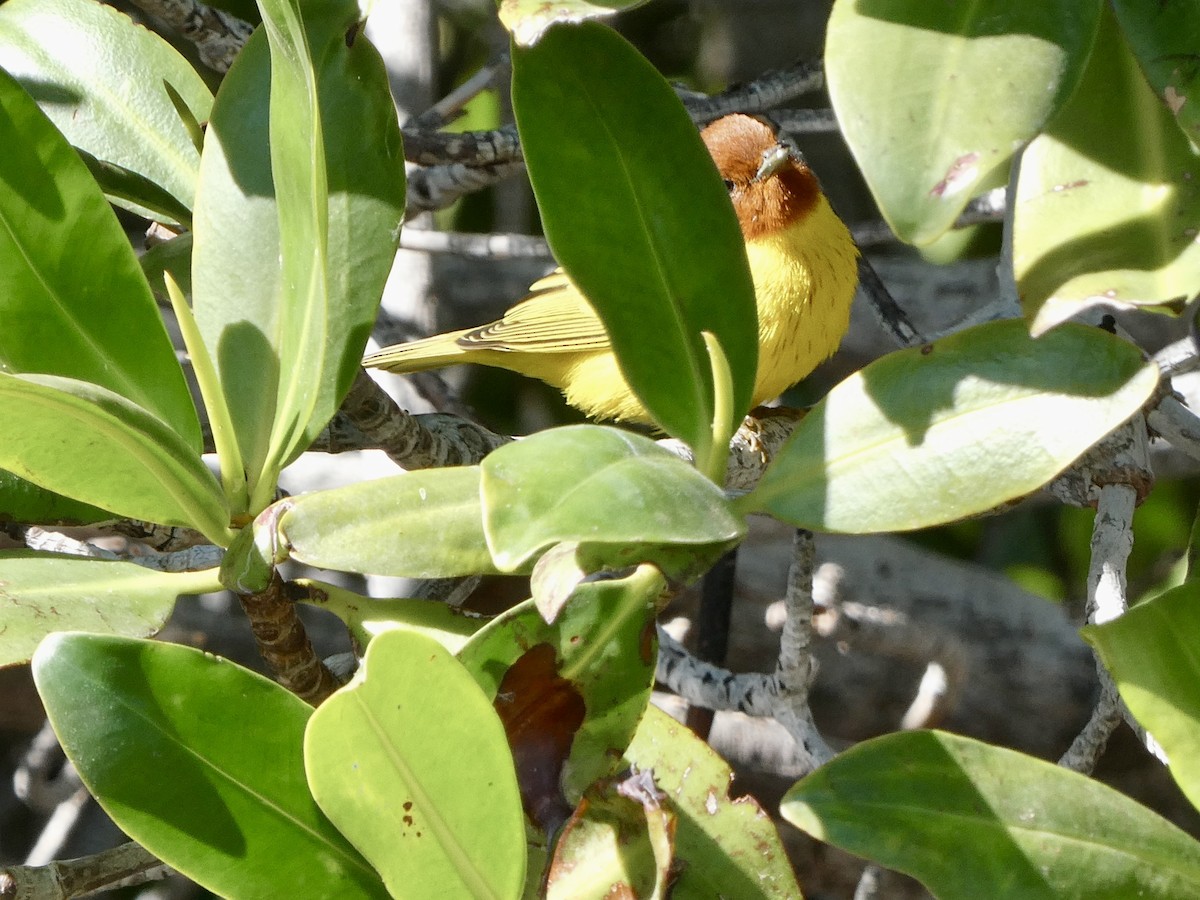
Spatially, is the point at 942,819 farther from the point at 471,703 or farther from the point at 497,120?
the point at 497,120

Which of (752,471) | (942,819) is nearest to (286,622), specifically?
(942,819)

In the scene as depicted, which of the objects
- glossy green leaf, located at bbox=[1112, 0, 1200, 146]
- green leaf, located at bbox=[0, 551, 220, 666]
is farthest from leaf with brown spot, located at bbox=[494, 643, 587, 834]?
glossy green leaf, located at bbox=[1112, 0, 1200, 146]

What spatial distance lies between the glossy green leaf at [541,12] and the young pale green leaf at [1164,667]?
1.43ft

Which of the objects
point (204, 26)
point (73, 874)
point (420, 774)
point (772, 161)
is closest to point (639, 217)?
point (420, 774)

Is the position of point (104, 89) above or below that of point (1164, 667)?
above

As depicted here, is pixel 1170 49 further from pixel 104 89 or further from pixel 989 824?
pixel 104 89

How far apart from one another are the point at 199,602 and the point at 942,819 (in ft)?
5.97

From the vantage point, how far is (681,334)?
77 cm

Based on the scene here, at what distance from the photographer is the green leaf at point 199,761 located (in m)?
0.64

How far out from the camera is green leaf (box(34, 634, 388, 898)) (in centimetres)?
64

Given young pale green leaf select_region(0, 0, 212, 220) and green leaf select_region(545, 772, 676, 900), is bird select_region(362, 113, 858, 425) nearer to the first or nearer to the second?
young pale green leaf select_region(0, 0, 212, 220)

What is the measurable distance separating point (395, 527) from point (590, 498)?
0.41ft

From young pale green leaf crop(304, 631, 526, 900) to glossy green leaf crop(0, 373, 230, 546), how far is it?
20cm

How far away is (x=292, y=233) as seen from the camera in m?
0.76
